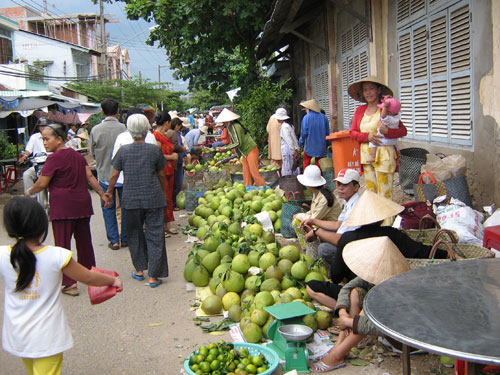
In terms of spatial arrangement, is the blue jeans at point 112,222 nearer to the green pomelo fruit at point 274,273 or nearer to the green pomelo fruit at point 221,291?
the green pomelo fruit at point 221,291

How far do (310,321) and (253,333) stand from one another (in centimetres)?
47

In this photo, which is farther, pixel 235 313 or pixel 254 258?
pixel 254 258

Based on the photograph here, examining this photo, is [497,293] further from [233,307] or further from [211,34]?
[211,34]

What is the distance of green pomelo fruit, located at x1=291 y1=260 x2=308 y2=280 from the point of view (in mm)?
4883

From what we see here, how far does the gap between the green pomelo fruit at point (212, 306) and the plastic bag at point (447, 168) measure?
277 cm

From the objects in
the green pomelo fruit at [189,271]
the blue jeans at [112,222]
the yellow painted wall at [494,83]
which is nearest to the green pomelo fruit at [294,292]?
the green pomelo fruit at [189,271]

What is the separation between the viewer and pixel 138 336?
4.54 meters

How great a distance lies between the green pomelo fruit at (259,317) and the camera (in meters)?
4.19

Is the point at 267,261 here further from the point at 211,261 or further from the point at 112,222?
the point at 112,222

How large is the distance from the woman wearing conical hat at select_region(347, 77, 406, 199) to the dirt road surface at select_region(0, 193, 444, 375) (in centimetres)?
252

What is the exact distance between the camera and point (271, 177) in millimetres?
10266

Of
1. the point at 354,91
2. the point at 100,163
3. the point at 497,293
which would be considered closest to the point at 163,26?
the point at 100,163

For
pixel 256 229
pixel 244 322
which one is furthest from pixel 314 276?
pixel 256 229

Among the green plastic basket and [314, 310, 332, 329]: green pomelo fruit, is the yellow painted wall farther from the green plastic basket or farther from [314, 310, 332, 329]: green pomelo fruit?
the green plastic basket
